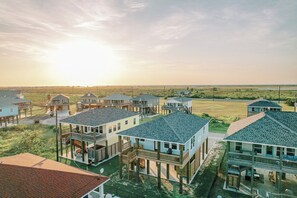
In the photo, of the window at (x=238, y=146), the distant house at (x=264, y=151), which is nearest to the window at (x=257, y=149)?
the distant house at (x=264, y=151)

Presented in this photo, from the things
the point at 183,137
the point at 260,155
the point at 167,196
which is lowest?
the point at 167,196

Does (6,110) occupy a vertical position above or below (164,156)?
above

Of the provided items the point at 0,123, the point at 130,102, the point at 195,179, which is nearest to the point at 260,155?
the point at 195,179

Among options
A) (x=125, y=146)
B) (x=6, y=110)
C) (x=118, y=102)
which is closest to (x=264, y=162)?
(x=125, y=146)

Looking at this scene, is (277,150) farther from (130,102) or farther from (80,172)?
(130,102)

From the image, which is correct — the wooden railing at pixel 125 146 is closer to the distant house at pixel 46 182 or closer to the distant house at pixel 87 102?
the distant house at pixel 46 182

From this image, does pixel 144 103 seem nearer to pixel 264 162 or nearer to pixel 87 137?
pixel 87 137
